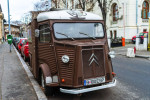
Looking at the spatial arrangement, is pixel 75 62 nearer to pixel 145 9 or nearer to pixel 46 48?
pixel 46 48

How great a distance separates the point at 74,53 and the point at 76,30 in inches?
38.1

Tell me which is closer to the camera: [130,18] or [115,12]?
[130,18]

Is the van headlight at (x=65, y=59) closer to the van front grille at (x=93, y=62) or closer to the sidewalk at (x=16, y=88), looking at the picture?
the van front grille at (x=93, y=62)

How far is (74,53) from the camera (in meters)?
4.64

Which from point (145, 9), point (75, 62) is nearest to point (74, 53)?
point (75, 62)

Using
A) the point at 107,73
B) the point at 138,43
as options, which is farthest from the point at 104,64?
the point at 138,43

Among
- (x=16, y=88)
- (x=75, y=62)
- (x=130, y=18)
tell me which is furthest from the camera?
(x=130, y=18)

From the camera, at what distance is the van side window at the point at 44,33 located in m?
5.31

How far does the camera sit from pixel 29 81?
6.98 meters

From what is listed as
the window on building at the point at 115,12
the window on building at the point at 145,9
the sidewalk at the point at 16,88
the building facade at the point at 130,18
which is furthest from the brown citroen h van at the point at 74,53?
the window on building at the point at 115,12

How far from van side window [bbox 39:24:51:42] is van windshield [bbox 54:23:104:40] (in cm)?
29

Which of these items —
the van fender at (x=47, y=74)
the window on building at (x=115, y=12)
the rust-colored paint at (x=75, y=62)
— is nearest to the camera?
the rust-colored paint at (x=75, y=62)

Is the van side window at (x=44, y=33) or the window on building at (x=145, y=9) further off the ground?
the window on building at (x=145, y=9)

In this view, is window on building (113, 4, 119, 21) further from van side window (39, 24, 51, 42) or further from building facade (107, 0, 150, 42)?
van side window (39, 24, 51, 42)
